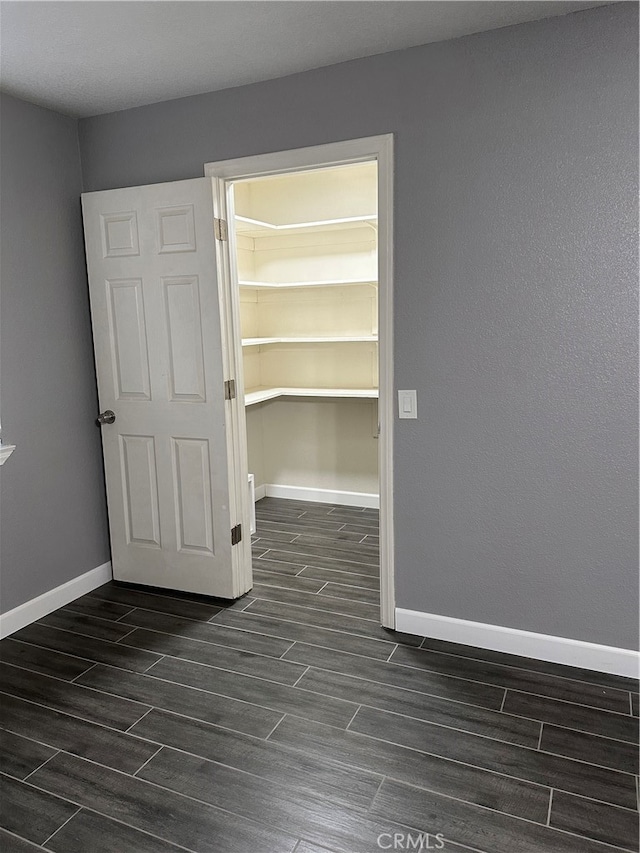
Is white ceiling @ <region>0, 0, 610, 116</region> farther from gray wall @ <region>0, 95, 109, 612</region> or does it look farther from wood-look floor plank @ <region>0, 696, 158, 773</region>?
wood-look floor plank @ <region>0, 696, 158, 773</region>

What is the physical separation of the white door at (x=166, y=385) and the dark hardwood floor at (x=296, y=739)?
1.08ft

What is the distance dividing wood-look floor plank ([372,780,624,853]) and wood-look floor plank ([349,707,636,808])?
7.3 inches

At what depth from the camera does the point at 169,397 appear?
3.18m

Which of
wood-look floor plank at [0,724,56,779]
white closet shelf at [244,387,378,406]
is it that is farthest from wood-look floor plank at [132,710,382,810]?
white closet shelf at [244,387,378,406]

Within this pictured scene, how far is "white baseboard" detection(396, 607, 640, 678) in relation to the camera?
2486 millimetres

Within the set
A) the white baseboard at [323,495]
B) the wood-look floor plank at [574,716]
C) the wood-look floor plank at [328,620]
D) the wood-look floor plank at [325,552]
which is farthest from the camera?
the white baseboard at [323,495]

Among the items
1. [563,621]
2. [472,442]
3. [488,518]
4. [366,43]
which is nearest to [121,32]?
[366,43]

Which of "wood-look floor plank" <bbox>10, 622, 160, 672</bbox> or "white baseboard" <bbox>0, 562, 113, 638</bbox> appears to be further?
"white baseboard" <bbox>0, 562, 113, 638</bbox>

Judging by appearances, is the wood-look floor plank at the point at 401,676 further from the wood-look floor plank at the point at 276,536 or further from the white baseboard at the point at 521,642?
the wood-look floor plank at the point at 276,536

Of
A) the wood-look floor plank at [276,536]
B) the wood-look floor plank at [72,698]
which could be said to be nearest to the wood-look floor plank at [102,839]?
the wood-look floor plank at [72,698]

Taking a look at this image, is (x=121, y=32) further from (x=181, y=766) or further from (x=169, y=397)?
(x=181, y=766)

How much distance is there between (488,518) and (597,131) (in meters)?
1.53

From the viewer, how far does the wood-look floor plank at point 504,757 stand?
1913 millimetres

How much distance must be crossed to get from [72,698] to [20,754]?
322 mm
